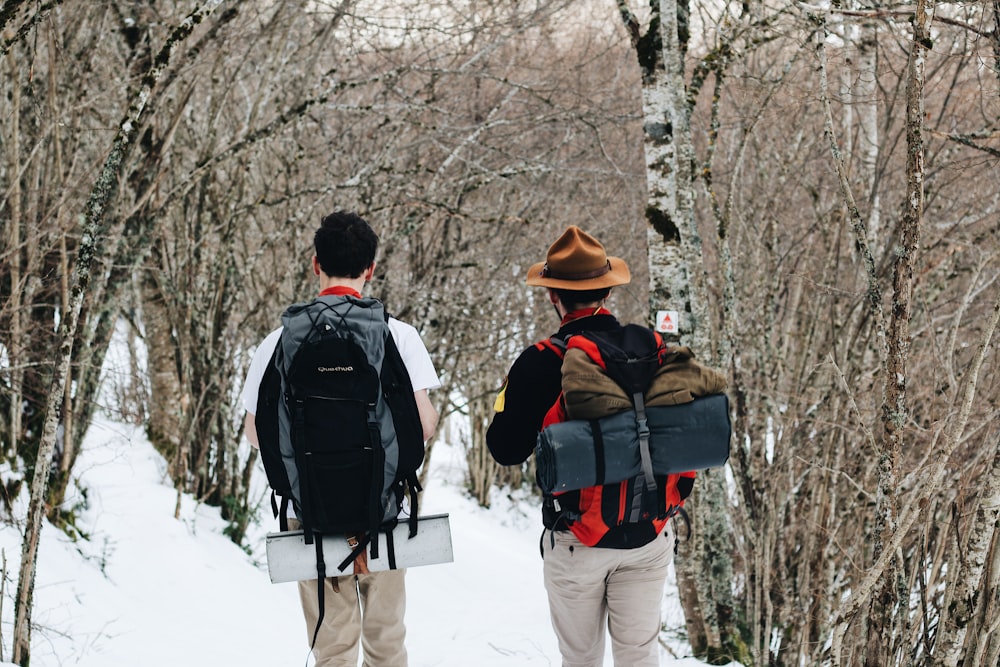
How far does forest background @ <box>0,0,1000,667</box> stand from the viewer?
3.43 metres

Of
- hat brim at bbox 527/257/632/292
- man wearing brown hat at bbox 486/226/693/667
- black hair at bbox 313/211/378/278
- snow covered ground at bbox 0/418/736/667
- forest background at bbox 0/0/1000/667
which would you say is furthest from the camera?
snow covered ground at bbox 0/418/736/667

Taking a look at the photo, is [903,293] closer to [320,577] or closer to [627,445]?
[627,445]

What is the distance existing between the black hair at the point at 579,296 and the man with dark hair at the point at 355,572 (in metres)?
0.45

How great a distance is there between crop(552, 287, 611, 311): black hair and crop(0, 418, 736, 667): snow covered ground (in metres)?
1.96

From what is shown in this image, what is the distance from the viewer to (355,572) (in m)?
2.44

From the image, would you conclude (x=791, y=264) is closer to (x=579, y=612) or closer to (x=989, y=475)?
(x=989, y=475)

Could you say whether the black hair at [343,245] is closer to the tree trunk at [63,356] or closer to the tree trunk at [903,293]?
the tree trunk at [63,356]

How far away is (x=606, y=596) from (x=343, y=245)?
52.5 inches

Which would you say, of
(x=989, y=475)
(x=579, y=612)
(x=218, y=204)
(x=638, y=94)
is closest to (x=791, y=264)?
(x=638, y=94)

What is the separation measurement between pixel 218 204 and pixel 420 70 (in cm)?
238

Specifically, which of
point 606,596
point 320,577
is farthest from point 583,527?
point 320,577

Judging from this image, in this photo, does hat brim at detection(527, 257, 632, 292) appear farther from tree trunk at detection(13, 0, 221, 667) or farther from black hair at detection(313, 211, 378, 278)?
tree trunk at detection(13, 0, 221, 667)

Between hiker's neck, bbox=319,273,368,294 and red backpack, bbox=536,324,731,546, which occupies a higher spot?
hiker's neck, bbox=319,273,368,294

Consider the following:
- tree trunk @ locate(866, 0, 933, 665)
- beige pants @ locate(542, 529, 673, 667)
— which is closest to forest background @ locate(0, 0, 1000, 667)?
tree trunk @ locate(866, 0, 933, 665)
